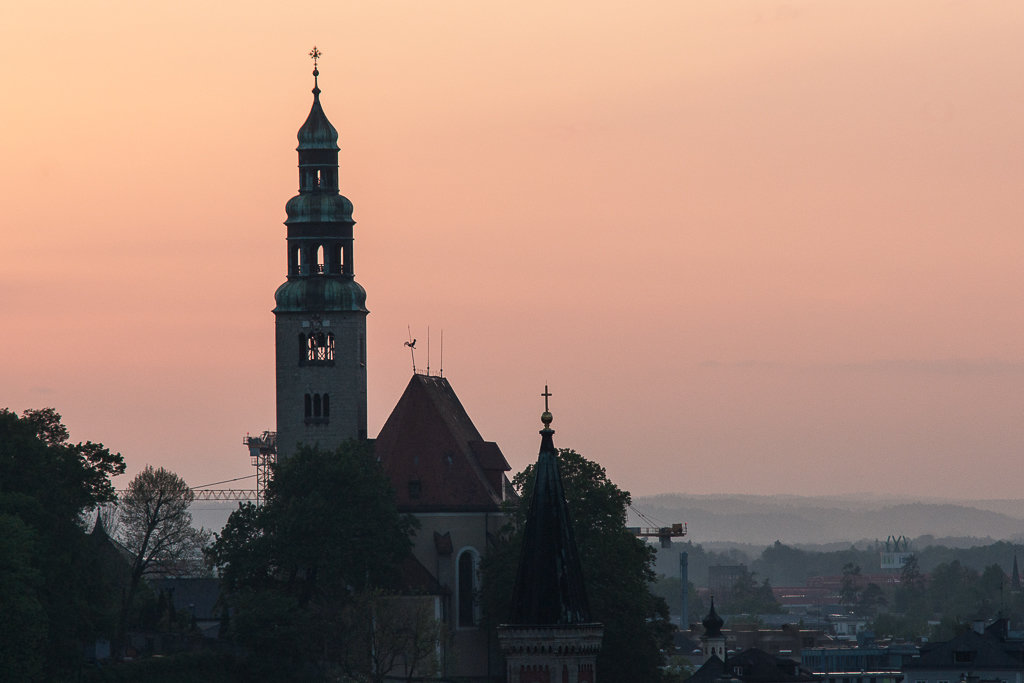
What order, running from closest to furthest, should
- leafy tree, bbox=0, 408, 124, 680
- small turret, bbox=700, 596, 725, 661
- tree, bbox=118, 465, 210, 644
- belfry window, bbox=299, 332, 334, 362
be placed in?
leafy tree, bbox=0, 408, 124, 680 → belfry window, bbox=299, 332, 334, 362 → tree, bbox=118, 465, 210, 644 → small turret, bbox=700, 596, 725, 661

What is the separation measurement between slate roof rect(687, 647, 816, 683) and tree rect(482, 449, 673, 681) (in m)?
17.4

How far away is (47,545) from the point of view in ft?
388

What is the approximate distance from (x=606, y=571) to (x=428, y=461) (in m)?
16.2

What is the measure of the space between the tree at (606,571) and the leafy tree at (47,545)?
85.9ft

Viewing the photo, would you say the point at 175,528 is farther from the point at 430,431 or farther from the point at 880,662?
the point at 880,662

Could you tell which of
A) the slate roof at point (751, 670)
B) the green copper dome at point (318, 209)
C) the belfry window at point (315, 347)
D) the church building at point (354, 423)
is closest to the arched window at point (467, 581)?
the church building at point (354, 423)

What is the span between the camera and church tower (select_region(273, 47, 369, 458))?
150 metres

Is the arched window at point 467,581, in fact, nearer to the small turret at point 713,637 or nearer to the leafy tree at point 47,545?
the leafy tree at point 47,545

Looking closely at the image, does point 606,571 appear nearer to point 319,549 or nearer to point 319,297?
point 319,549

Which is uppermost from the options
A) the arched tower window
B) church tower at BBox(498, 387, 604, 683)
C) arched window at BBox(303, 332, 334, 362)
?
the arched tower window

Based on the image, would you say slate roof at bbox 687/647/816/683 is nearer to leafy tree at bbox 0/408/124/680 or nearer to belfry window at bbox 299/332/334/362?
belfry window at bbox 299/332/334/362

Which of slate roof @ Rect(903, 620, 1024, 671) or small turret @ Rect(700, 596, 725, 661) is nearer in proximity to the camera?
slate roof @ Rect(903, 620, 1024, 671)

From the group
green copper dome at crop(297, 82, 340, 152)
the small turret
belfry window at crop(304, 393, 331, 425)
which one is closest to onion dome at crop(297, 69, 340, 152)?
green copper dome at crop(297, 82, 340, 152)

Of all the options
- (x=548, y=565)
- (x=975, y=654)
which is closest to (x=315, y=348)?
(x=975, y=654)
